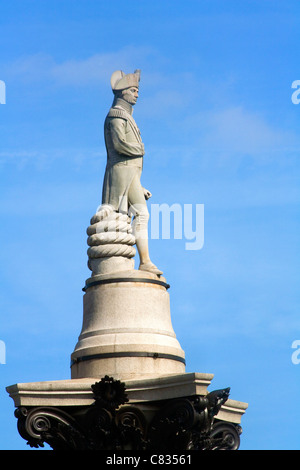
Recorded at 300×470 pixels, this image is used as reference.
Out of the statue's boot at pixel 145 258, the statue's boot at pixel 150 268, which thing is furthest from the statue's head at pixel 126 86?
the statue's boot at pixel 150 268

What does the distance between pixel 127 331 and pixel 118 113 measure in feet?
20.0

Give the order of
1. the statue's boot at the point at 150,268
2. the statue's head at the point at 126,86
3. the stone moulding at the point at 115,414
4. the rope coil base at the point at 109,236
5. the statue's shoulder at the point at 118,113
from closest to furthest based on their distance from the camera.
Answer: the stone moulding at the point at 115,414 → the rope coil base at the point at 109,236 → the statue's boot at the point at 150,268 → the statue's shoulder at the point at 118,113 → the statue's head at the point at 126,86

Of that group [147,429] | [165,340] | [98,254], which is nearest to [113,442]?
[147,429]

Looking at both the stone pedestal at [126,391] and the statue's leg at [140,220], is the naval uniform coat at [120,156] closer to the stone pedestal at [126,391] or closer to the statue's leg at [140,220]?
the statue's leg at [140,220]

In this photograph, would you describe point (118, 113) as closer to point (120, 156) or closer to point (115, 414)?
point (120, 156)

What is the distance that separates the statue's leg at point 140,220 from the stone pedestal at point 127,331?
2.38 ft

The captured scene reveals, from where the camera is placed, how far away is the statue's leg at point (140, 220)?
33438mm

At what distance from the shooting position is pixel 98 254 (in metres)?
33.0

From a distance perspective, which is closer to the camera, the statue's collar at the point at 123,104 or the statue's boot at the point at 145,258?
the statue's boot at the point at 145,258

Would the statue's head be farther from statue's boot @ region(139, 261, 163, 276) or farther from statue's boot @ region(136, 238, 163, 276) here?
statue's boot @ region(139, 261, 163, 276)

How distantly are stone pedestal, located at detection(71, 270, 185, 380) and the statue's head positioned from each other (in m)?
5.01
